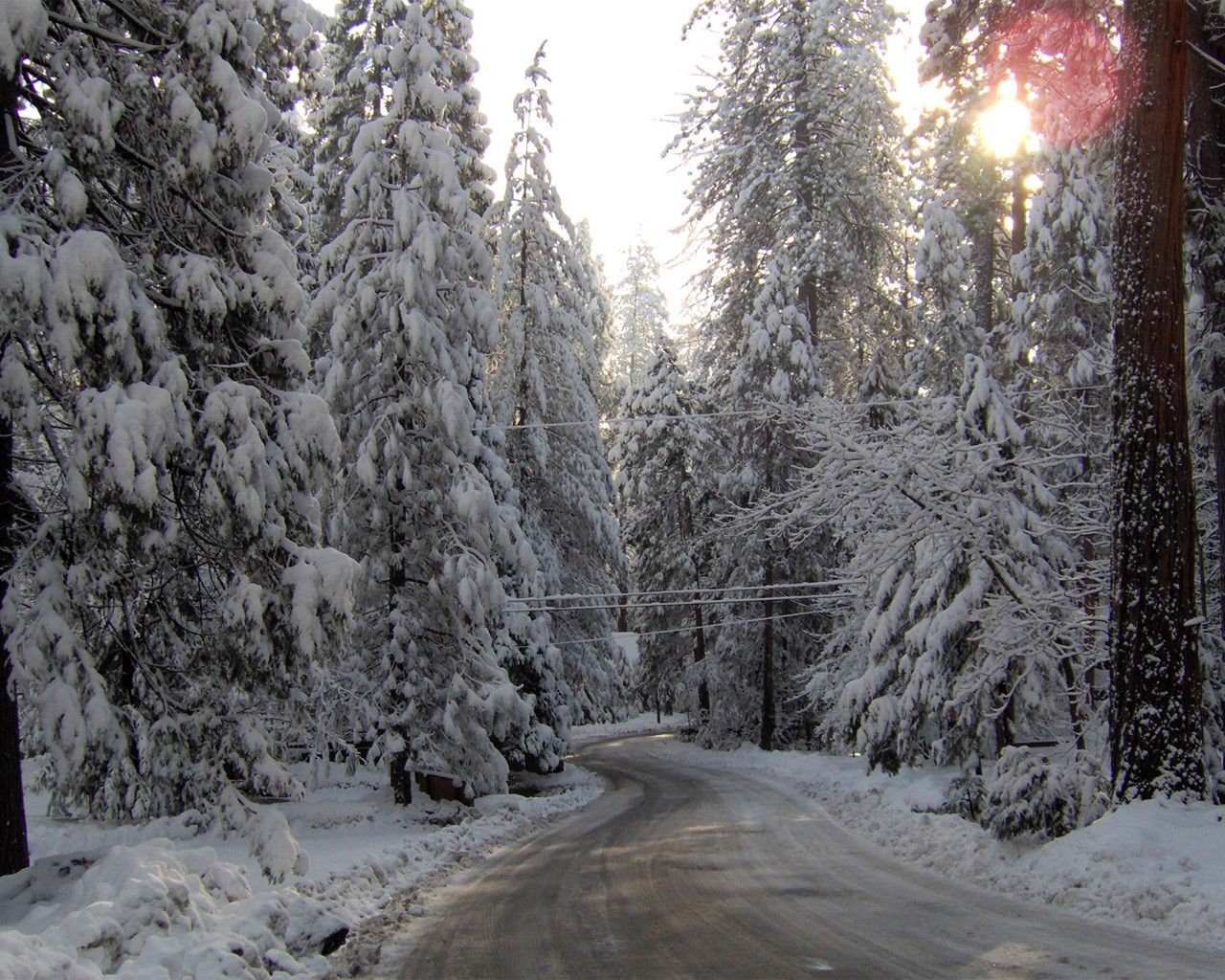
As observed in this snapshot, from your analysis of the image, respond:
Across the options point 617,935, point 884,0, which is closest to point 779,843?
point 617,935

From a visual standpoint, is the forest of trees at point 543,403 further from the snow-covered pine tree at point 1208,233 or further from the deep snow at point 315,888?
the deep snow at point 315,888

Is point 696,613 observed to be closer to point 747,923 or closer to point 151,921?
point 747,923

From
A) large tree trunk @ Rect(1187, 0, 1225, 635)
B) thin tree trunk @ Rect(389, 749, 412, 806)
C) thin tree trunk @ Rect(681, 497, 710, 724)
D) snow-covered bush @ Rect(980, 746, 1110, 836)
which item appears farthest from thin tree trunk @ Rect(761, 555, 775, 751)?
snow-covered bush @ Rect(980, 746, 1110, 836)

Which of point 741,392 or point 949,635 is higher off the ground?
point 741,392

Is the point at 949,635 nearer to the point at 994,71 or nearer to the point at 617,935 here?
the point at 994,71

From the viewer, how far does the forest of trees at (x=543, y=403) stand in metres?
8.05

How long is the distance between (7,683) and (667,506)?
108 ft

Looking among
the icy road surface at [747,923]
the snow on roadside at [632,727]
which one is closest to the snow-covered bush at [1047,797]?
the icy road surface at [747,923]

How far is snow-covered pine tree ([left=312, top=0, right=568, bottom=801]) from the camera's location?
17297 mm

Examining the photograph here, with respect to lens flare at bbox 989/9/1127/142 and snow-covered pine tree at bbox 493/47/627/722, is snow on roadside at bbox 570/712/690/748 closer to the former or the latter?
snow-covered pine tree at bbox 493/47/627/722

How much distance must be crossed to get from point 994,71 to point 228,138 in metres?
8.28

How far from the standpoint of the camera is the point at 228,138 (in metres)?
8.96

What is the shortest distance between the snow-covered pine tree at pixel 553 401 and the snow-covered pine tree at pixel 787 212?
458cm

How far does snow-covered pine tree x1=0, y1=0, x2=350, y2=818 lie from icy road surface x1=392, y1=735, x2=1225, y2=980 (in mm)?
2732
